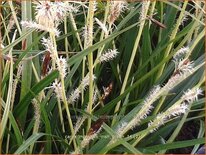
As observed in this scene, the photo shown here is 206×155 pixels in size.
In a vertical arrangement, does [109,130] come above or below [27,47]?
below

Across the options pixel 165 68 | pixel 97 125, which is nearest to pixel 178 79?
pixel 97 125

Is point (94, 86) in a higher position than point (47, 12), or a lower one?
lower

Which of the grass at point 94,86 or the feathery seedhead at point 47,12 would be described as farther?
the grass at point 94,86

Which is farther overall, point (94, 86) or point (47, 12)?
point (94, 86)

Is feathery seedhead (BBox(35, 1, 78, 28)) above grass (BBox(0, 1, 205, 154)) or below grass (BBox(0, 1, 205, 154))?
above

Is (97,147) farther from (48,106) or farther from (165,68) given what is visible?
(165,68)

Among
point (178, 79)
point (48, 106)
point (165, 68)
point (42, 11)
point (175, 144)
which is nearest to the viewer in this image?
point (42, 11)

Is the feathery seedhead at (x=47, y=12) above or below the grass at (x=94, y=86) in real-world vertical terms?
above

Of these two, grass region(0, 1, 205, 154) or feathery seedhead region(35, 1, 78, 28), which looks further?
grass region(0, 1, 205, 154)
